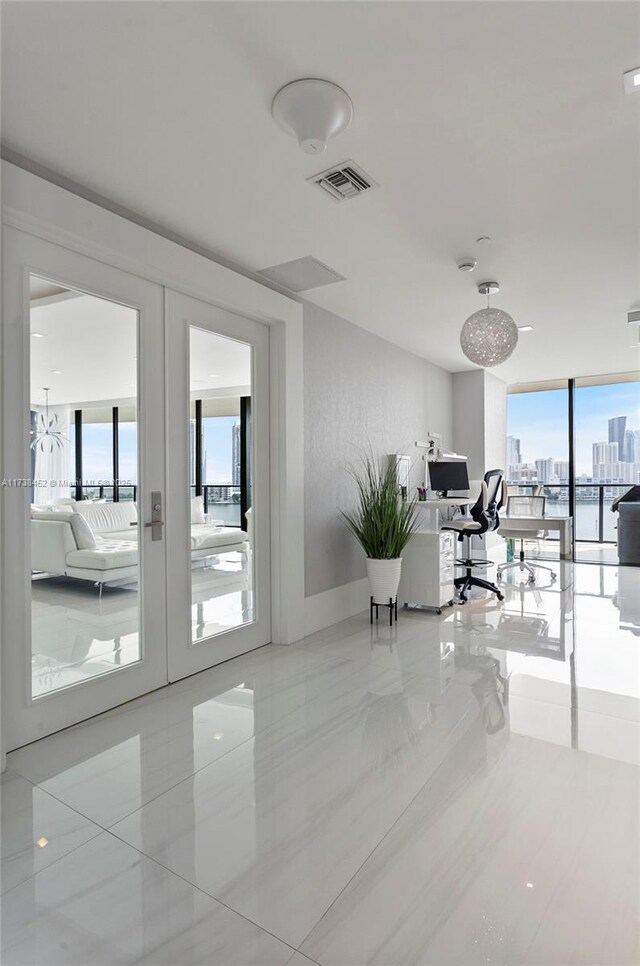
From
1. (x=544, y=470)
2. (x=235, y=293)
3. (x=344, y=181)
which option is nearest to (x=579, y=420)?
(x=544, y=470)

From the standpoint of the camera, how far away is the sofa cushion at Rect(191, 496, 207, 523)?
320 cm

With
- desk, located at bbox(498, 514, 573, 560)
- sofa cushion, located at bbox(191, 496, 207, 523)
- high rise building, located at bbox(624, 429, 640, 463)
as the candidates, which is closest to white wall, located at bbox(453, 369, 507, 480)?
desk, located at bbox(498, 514, 573, 560)

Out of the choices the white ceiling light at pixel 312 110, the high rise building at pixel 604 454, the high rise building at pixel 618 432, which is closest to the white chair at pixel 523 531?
the high rise building at pixel 604 454

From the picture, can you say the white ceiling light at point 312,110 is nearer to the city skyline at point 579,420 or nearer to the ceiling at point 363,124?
the ceiling at point 363,124

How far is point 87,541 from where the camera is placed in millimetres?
2688

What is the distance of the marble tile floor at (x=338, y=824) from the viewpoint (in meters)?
1.33

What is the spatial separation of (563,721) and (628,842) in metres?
0.82

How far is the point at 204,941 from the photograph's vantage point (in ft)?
4.35

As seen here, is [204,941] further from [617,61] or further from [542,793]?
[617,61]

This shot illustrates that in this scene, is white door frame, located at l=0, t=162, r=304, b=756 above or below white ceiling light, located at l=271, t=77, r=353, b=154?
below

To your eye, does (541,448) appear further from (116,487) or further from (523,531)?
(116,487)

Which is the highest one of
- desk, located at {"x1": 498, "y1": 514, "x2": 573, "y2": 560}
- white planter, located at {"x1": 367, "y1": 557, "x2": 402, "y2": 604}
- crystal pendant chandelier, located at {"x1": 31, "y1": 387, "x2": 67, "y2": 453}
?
crystal pendant chandelier, located at {"x1": 31, "y1": 387, "x2": 67, "y2": 453}

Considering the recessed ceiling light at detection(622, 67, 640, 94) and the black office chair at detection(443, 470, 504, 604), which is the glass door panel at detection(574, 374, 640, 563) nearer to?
the black office chair at detection(443, 470, 504, 604)

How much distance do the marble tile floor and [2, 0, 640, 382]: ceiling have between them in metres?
2.49
